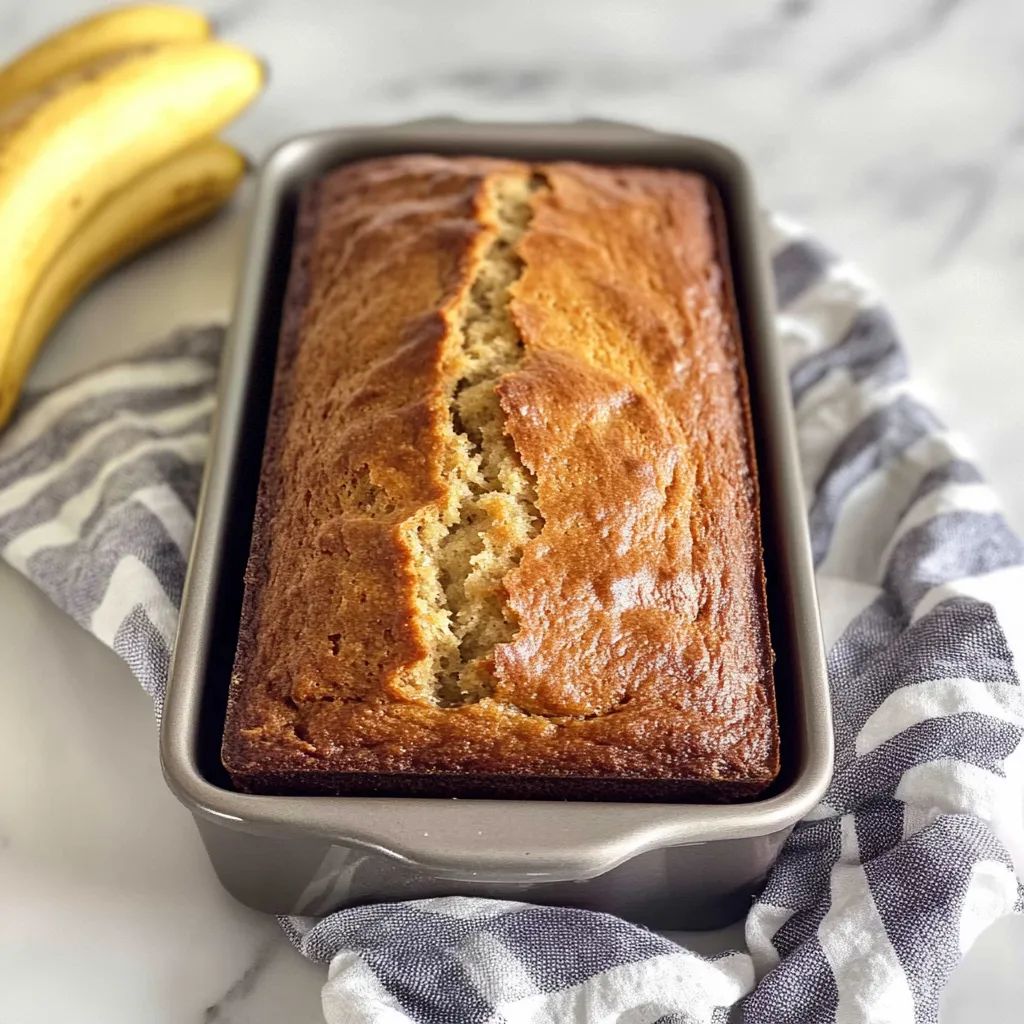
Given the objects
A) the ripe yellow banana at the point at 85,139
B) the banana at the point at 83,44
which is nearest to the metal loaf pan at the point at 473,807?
the ripe yellow banana at the point at 85,139

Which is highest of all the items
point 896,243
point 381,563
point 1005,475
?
point 381,563

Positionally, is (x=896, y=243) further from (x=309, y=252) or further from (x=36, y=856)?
(x=36, y=856)

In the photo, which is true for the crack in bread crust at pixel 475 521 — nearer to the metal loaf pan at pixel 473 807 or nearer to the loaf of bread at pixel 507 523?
the loaf of bread at pixel 507 523

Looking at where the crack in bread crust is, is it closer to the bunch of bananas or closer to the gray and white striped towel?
the gray and white striped towel

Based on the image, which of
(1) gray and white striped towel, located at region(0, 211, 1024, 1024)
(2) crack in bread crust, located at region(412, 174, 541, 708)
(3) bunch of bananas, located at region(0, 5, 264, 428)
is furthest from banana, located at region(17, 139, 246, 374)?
(2) crack in bread crust, located at region(412, 174, 541, 708)

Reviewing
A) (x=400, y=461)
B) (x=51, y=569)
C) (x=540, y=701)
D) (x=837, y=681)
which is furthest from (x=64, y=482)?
(x=837, y=681)

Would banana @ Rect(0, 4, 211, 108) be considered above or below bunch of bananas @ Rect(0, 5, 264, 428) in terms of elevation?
above
